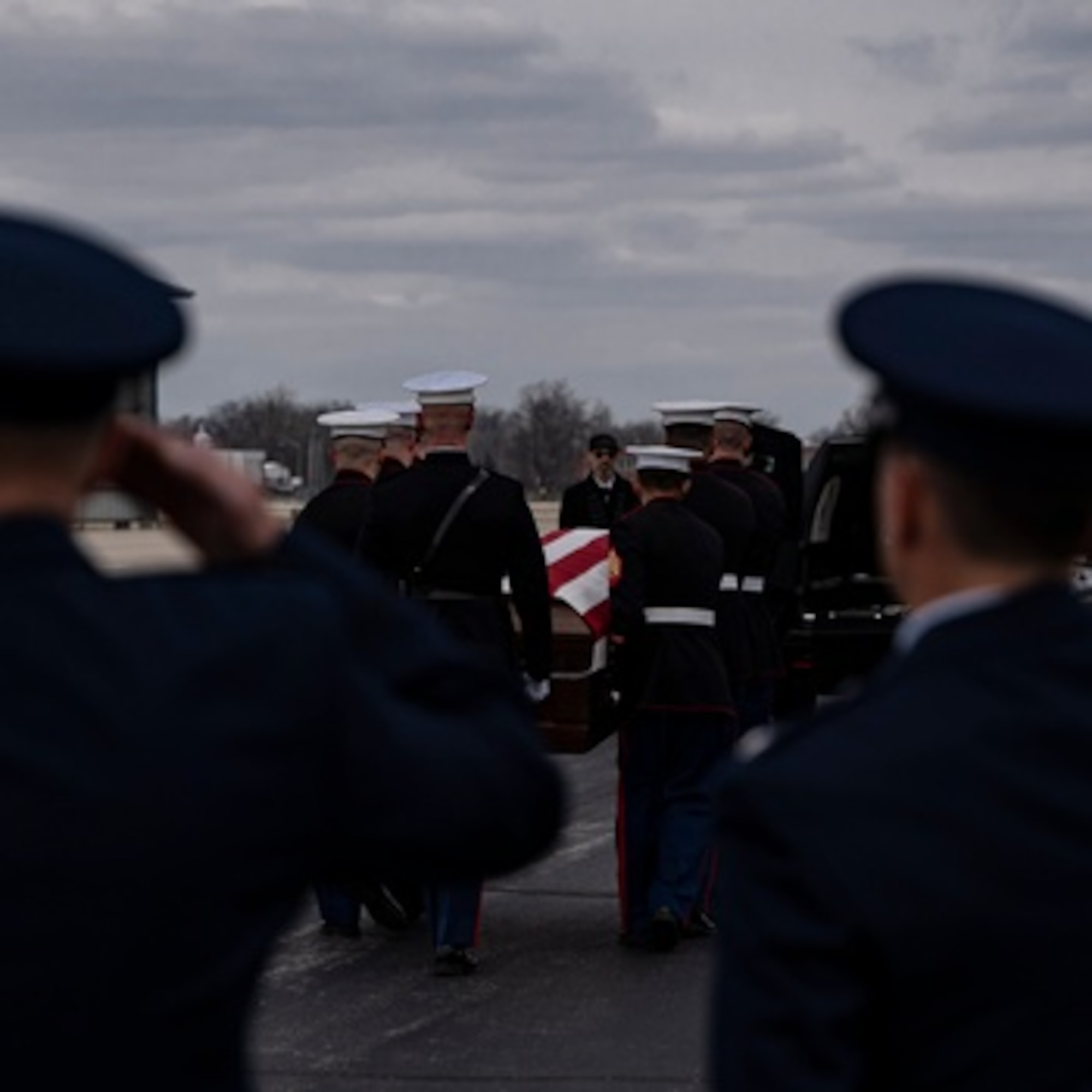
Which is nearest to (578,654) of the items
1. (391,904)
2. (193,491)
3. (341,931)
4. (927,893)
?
(391,904)

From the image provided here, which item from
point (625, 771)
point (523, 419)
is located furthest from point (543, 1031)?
point (523, 419)

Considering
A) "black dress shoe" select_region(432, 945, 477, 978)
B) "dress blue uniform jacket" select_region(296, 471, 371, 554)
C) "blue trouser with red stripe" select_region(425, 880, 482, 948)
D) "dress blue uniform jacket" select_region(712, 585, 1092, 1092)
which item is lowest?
"black dress shoe" select_region(432, 945, 477, 978)

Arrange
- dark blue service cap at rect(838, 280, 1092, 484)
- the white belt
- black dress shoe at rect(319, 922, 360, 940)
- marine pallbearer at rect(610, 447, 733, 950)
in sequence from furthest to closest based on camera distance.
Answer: black dress shoe at rect(319, 922, 360, 940) → the white belt → marine pallbearer at rect(610, 447, 733, 950) → dark blue service cap at rect(838, 280, 1092, 484)

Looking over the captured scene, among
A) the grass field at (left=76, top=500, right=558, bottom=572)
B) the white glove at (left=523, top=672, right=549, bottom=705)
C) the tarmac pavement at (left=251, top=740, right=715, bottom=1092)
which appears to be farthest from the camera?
the grass field at (left=76, top=500, right=558, bottom=572)

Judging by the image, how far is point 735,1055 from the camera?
9.97 feet

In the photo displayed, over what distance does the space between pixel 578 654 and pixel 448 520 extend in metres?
1.01

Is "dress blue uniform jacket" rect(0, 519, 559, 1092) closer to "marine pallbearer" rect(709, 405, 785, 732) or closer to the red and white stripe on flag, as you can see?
the red and white stripe on flag

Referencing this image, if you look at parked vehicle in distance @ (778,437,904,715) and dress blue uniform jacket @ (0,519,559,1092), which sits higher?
dress blue uniform jacket @ (0,519,559,1092)

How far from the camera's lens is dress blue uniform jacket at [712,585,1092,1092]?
2.99 metres

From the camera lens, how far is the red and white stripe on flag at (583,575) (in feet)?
40.7

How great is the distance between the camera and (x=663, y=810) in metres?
12.3

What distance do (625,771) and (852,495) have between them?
18.8ft

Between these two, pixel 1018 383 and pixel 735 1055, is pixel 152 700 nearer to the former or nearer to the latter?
pixel 735 1055

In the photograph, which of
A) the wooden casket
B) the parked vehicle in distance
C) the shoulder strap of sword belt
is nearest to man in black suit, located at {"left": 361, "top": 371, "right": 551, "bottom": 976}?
the shoulder strap of sword belt
